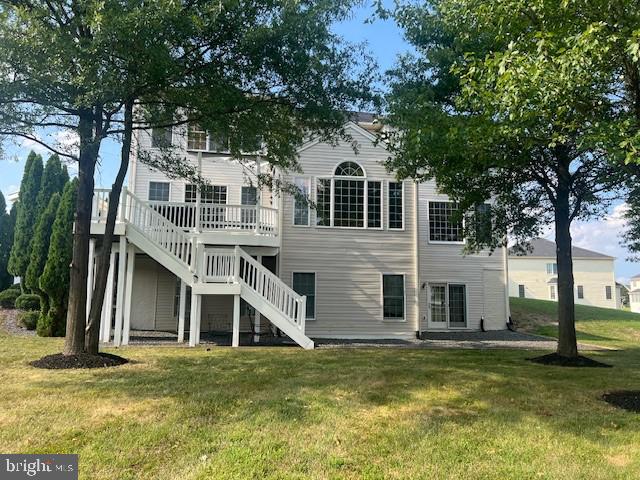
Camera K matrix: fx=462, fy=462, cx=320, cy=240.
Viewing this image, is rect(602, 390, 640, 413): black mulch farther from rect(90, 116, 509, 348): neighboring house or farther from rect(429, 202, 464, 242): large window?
rect(429, 202, 464, 242): large window

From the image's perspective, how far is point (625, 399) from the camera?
6656 mm

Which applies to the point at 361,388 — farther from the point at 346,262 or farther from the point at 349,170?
the point at 349,170

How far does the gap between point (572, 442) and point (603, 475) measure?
0.79m

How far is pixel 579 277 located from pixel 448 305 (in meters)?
29.8

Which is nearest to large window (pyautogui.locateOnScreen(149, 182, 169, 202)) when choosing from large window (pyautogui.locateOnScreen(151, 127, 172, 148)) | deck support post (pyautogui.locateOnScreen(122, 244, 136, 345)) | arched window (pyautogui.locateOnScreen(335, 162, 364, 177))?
deck support post (pyautogui.locateOnScreen(122, 244, 136, 345))

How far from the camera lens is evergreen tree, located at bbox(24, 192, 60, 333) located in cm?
1239

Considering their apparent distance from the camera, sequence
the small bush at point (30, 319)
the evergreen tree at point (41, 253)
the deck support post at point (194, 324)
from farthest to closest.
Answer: the small bush at point (30, 319)
the evergreen tree at point (41, 253)
the deck support post at point (194, 324)

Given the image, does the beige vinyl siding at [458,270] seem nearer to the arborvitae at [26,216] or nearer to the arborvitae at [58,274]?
the arborvitae at [58,274]

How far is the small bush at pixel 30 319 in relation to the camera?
1305cm

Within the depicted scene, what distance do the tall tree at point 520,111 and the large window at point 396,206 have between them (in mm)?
3830

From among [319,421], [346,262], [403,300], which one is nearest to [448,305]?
[403,300]

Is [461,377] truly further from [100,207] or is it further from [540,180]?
[100,207]

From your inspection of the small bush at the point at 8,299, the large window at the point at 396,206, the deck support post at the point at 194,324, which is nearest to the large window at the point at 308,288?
the large window at the point at 396,206

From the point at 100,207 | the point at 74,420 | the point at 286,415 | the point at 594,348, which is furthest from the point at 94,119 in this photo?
the point at 594,348
